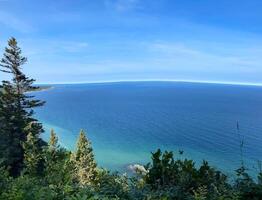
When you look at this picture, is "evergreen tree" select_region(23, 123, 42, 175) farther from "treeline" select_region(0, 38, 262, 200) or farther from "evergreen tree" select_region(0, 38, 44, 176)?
"treeline" select_region(0, 38, 262, 200)

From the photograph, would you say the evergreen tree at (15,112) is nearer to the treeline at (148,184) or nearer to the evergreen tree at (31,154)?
the evergreen tree at (31,154)

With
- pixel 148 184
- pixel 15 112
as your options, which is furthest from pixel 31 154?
pixel 148 184

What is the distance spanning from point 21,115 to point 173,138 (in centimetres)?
5370

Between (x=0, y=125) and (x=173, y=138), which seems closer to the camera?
(x=0, y=125)

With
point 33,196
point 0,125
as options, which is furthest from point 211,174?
point 0,125

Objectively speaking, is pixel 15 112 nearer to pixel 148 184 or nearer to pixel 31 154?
pixel 31 154

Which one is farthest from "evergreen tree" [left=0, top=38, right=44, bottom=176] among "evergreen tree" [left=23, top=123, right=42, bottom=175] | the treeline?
the treeline

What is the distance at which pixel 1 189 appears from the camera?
595cm

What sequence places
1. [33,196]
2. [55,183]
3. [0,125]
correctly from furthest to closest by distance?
[0,125] < [55,183] < [33,196]

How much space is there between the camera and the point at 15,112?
3475 centimetres

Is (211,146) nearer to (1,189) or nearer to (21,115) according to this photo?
(21,115)

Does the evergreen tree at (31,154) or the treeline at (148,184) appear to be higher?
the treeline at (148,184)

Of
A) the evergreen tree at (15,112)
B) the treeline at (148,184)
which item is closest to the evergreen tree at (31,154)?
the evergreen tree at (15,112)

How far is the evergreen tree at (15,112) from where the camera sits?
33.7m
